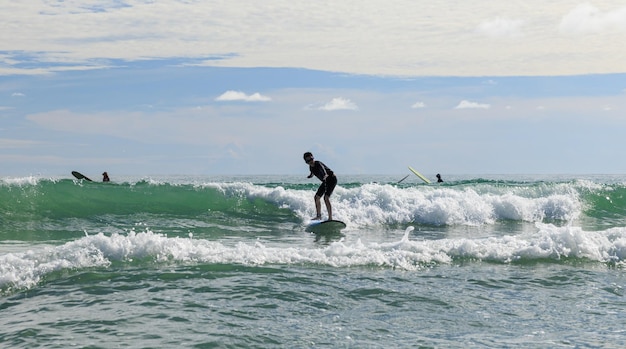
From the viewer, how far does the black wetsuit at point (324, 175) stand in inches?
691

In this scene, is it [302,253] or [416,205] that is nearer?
[302,253]

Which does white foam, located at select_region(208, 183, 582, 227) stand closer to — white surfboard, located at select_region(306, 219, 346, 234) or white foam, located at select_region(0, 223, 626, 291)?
white surfboard, located at select_region(306, 219, 346, 234)

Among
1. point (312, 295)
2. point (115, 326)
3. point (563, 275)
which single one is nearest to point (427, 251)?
point (563, 275)

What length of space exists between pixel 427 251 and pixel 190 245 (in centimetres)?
407

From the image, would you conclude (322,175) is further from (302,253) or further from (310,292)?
(310,292)

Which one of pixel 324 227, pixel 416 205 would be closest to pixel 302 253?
pixel 324 227

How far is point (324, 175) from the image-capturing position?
1764 cm

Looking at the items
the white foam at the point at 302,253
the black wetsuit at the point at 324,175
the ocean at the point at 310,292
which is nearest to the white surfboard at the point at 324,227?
the ocean at the point at 310,292

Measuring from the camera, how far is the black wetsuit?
17555 millimetres

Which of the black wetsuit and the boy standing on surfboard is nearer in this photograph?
the boy standing on surfboard

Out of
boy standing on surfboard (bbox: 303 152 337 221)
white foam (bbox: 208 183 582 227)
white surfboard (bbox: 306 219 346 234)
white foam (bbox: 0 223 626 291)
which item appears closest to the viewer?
white foam (bbox: 0 223 626 291)

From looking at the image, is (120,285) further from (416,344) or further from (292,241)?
(292,241)

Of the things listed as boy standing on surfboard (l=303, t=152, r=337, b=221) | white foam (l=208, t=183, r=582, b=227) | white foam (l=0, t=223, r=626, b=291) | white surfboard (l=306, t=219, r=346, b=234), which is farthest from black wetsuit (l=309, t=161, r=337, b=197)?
white foam (l=0, t=223, r=626, b=291)

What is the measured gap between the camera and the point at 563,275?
9766mm
